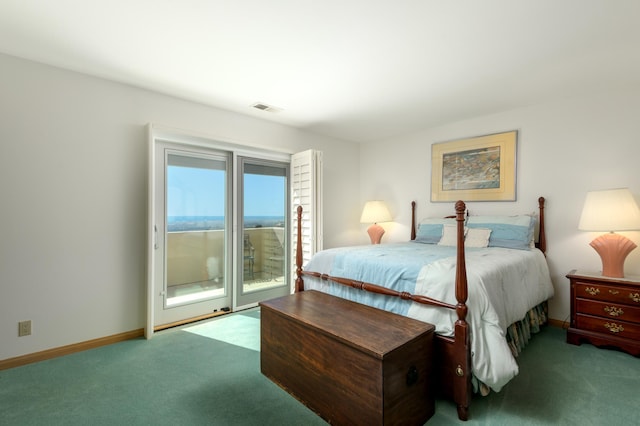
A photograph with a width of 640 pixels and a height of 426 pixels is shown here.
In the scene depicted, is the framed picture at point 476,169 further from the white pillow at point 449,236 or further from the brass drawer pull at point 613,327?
the brass drawer pull at point 613,327

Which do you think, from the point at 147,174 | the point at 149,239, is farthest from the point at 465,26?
the point at 149,239

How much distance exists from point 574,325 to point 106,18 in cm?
430

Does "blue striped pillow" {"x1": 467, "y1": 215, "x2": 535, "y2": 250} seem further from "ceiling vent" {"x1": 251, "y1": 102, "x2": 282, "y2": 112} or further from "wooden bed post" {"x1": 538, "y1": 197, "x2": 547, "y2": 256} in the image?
"ceiling vent" {"x1": 251, "y1": 102, "x2": 282, "y2": 112}

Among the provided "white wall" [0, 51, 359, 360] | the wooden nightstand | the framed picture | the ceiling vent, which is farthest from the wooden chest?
the framed picture

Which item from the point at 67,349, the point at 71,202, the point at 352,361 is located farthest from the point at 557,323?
the point at 71,202

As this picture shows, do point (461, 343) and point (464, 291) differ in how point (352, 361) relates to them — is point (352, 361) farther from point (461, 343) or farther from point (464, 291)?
point (464, 291)

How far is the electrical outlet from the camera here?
2.34 meters

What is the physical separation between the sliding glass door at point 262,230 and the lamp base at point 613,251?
331 cm

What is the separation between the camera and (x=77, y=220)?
2574 mm

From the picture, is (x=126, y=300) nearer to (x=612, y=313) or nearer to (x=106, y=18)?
(x=106, y=18)

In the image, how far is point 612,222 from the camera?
8.31 feet

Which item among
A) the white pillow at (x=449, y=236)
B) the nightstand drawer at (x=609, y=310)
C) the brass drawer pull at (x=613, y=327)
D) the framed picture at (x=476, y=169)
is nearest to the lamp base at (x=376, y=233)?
the framed picture at (x=476, y=169)

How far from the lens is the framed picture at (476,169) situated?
11.5 feet

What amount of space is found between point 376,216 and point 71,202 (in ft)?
11.3
